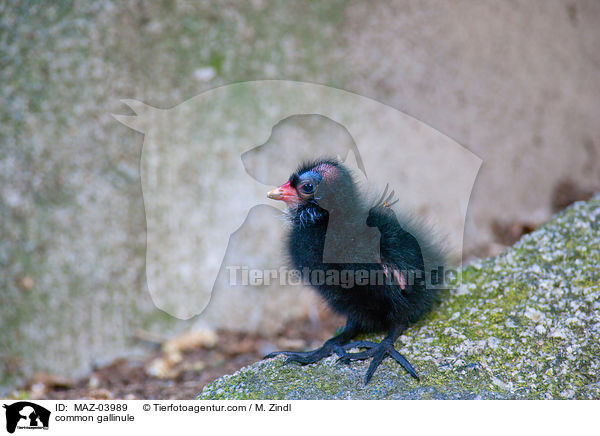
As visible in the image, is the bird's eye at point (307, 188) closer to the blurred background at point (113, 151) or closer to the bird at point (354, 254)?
the bird at point (354, 254)

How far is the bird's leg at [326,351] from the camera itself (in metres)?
2.31

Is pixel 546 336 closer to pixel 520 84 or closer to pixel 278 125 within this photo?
pixel 278 125

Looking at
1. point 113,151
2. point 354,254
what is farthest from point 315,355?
point 113,151

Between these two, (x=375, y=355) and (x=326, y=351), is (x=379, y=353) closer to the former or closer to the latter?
(x=375, y=355)

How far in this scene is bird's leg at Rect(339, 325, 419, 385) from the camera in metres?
2.13

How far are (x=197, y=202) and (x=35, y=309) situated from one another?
1143mm

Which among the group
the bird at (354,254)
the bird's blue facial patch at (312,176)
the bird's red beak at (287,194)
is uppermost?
the bird's blue facial patch at (312,176)

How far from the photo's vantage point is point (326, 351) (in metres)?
2.34

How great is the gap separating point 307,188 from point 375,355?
2.31ft
